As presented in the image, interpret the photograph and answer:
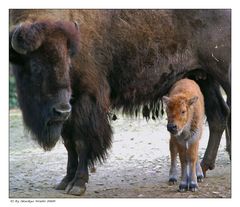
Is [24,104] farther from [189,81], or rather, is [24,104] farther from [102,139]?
[189,81]

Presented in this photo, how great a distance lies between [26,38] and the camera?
6.33 meters

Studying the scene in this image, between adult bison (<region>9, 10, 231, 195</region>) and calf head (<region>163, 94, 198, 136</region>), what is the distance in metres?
0.81

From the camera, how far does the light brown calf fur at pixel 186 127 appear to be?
667 cm

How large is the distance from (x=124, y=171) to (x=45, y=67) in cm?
242

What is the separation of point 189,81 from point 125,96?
30.6 inches

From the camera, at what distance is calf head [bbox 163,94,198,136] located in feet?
21.7

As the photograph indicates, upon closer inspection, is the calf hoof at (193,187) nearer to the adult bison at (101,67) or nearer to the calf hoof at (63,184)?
the adult bison at (101,67)

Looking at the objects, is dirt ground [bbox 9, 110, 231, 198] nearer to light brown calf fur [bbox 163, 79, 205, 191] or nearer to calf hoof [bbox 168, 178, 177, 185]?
calf hoof [bbox 168, 178, 177, 185]

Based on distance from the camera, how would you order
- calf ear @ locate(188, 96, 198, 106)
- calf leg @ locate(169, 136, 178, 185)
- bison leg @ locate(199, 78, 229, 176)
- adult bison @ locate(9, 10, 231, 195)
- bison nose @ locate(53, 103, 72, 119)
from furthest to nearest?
bison leg @ locate(199, 78, 229, 176) → calf leg @ locate(169, 136, 178, 185) → calf ear @ locate(188, 96, 198, 106) → adult bison @ locate(9, 10, 231, 195) → bison nose @ locate(53, 103, 72, 119)

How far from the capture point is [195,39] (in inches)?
307

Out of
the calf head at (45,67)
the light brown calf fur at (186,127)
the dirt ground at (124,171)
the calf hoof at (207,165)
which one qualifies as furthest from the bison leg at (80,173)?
the calf hoof at (207,165)

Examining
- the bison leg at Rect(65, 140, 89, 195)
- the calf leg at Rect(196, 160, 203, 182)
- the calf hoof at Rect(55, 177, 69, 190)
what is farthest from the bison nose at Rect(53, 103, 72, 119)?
the calf leg at Rect(196, 160, 203, 182)

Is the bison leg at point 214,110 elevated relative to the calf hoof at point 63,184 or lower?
elevated

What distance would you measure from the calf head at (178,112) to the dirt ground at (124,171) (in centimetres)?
73
